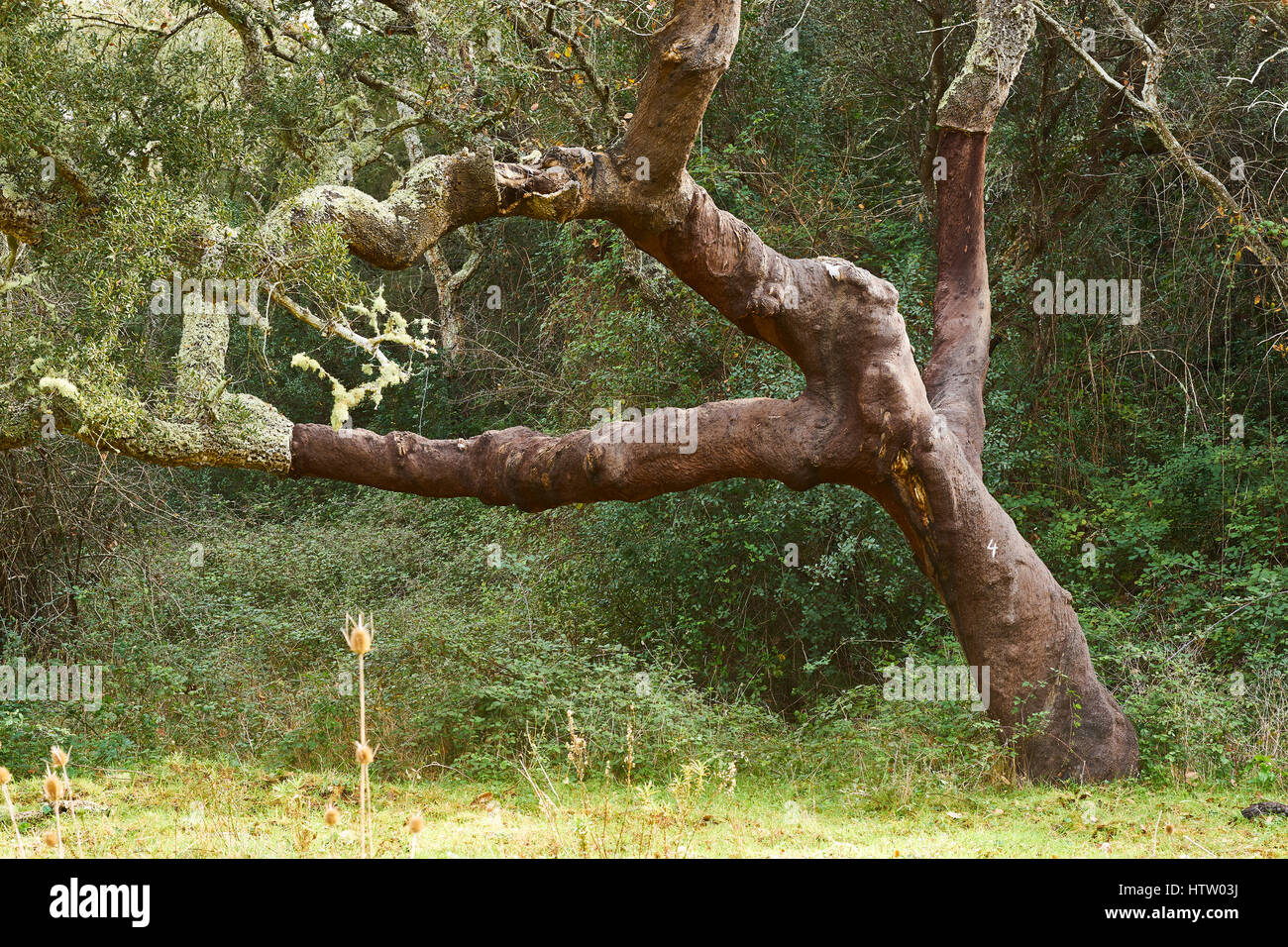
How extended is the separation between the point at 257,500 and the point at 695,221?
11.2 meters

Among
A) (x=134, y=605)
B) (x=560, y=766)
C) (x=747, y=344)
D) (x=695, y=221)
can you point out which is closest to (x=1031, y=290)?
(x=747, y=344)

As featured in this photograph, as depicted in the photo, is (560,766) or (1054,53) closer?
(560,766)

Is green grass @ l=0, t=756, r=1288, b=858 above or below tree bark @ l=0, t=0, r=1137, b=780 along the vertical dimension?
below

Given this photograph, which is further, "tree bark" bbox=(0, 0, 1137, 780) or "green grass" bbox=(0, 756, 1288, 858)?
"tree bark" bbox=(0, 0, 1137, 780)

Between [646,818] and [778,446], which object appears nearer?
[646,818]

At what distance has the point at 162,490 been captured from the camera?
11.3 meters

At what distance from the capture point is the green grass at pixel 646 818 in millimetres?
4316

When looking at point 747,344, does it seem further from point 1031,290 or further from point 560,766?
point 560,766

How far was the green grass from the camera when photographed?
432cm

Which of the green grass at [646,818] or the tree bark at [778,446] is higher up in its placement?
the tree bark at [778,446]

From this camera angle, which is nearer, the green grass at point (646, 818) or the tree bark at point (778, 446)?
the green grass at point (646, 818)

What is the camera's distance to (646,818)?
4430mm

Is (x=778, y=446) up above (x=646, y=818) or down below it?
above
